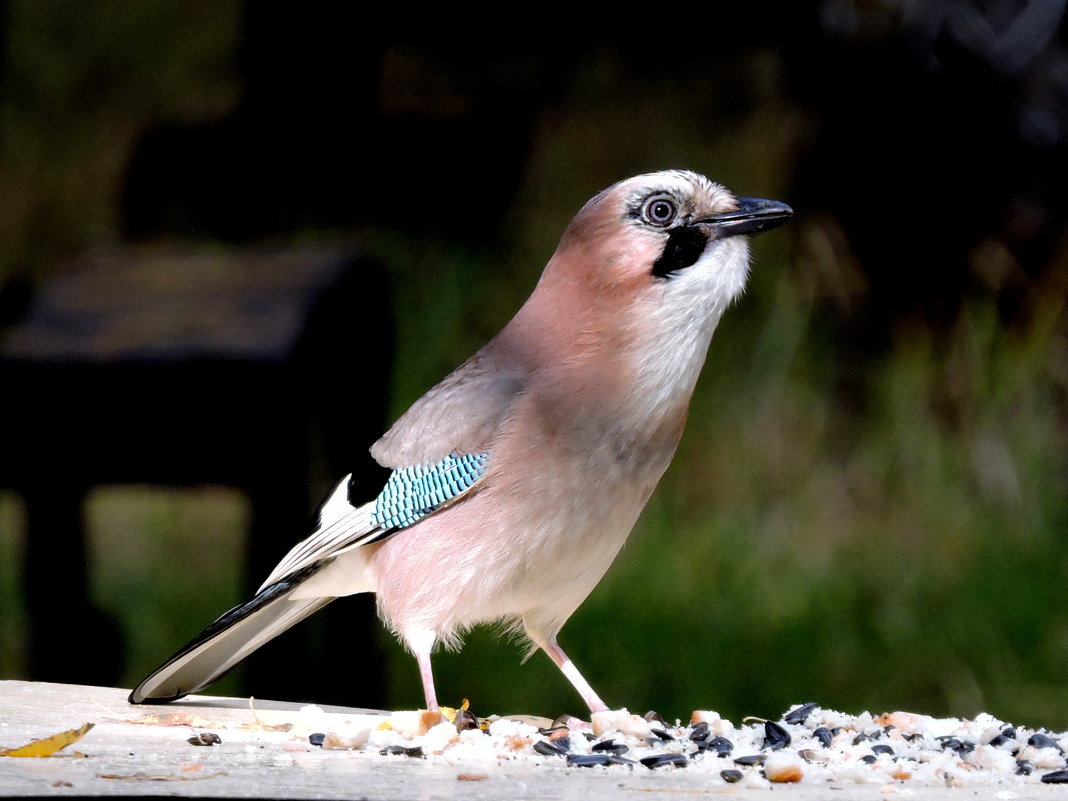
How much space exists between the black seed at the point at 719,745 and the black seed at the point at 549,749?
0.84ft

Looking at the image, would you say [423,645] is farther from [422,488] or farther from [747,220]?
[747,220]

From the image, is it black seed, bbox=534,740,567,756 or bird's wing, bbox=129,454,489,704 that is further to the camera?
bird's wing, bbox=129,454,489,704

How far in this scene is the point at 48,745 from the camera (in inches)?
85.1

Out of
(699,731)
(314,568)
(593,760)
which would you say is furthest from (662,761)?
(314,568)

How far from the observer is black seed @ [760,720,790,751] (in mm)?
2533

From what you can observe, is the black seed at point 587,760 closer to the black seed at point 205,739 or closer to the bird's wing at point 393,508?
the black seed at point 205,739

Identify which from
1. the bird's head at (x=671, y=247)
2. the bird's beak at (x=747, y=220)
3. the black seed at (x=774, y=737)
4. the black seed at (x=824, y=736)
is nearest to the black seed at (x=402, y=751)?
the black seed at (x=774, y=737)

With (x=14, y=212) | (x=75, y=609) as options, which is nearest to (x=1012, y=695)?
(x=75, y=609)

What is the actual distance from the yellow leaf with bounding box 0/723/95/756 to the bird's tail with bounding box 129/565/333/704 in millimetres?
586

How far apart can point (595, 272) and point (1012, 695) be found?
107 inches

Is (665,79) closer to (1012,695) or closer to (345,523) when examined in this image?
(1012,695)

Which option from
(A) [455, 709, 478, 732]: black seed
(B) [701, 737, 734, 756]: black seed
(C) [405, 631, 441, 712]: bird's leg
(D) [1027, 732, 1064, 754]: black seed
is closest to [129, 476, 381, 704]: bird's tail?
(C) [405, 631, 441, 712]: bird's leg

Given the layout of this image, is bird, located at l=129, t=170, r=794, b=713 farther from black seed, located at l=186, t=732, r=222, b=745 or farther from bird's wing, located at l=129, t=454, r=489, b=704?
black seed, located at l=186, t=732, r=222, b=745

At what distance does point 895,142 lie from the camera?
21.9 ft
